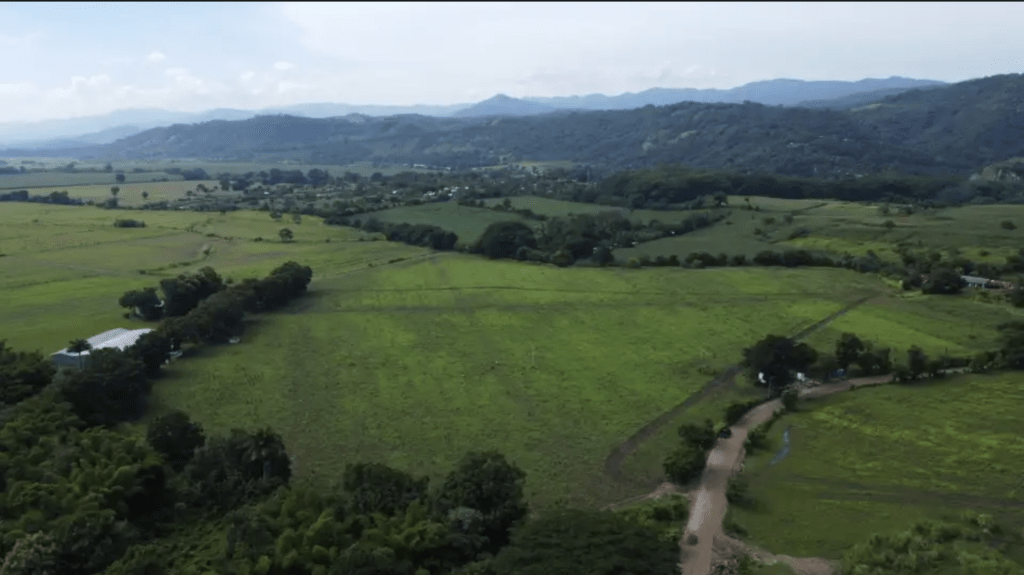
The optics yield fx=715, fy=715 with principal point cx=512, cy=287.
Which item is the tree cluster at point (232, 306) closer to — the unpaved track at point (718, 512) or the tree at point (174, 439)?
the tree at point (174, 439)

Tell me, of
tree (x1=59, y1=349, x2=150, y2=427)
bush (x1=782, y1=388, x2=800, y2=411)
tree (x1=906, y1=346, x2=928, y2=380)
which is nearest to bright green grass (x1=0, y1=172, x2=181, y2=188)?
tree (x1=59, y1=349, x2=150, y2=427)

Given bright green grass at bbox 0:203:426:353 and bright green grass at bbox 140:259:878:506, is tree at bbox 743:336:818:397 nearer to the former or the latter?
bright green grass at bbox 140:259:878:506

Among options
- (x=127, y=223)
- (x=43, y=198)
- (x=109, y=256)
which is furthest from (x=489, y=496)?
(x=43, y=198)

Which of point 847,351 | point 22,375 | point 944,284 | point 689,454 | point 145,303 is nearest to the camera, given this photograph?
point 689,454

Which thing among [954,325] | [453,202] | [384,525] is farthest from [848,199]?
[384,525]

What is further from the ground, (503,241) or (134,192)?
(134,192)

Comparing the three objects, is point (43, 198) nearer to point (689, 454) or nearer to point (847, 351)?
point (689, 454)
